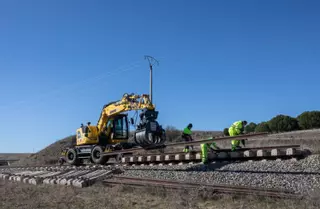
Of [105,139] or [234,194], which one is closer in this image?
[234,194]

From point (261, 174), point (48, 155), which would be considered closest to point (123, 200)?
point (261, 174)

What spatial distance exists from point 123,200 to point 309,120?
31.3 meters

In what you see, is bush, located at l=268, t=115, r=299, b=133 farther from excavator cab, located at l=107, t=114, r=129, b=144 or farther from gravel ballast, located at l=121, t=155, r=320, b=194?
gravel ballast, located at l=121, t=155, r=320, b=194

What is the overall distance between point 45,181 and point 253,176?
24.6 ft

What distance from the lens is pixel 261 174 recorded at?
29.3 feet

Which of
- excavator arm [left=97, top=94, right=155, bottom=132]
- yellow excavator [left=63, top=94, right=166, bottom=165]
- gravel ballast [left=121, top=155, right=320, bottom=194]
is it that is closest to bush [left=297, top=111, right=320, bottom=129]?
yellow excavator [left=63, top=94, right=166, bottom=165]

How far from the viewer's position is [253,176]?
29.1ft

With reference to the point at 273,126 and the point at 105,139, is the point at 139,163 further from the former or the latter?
the point at 273,126

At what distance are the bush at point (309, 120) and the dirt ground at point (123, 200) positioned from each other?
29.8 metres

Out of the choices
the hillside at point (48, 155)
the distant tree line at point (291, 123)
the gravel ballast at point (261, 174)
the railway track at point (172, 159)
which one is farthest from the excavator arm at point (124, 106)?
the distant tree line at point (291, 123)

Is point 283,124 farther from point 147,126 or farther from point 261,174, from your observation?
point 261,174

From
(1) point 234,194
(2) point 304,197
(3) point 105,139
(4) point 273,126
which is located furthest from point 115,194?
(4) point 273,126

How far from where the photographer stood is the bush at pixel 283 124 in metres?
35.3

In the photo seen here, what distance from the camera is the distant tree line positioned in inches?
1352
